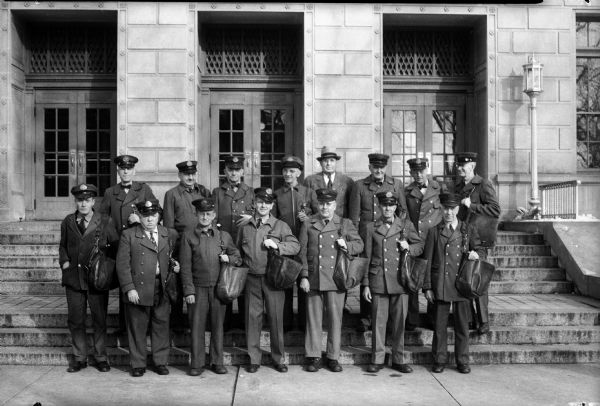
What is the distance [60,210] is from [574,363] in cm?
1036

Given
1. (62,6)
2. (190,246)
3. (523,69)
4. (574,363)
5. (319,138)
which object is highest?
(62,6)

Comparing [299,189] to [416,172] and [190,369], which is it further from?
[190,369]

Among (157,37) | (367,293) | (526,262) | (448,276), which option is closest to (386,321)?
(367,293)

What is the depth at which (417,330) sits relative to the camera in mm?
7781

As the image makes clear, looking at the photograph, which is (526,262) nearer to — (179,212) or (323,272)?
(323,272)

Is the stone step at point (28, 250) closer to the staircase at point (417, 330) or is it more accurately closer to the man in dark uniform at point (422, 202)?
the staircase at point (417, 330)

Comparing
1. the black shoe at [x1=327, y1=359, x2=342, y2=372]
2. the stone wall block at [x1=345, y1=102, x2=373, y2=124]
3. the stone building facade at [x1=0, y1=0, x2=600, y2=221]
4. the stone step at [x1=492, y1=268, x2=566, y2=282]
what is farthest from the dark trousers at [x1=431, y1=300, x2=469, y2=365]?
the stone wall block at [x1=345, y1=102, x2=373, y2=124]

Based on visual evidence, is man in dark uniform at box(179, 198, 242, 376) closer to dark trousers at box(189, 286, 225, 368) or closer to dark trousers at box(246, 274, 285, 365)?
dark trousers at box(189, 286, 225, 368)

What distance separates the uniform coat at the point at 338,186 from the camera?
8.20 m

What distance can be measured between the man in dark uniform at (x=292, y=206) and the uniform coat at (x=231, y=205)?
1.25 feet

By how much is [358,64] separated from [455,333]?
6944 millimetres

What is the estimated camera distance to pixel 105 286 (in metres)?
6.97

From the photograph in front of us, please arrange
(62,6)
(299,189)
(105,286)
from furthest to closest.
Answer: (62,6), (299,189), (105,286)

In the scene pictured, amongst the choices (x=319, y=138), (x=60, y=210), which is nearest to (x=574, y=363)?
(x=319, y=138)
